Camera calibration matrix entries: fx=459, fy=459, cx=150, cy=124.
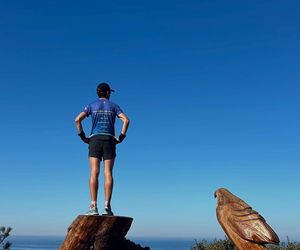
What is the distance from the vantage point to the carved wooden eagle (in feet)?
20.9

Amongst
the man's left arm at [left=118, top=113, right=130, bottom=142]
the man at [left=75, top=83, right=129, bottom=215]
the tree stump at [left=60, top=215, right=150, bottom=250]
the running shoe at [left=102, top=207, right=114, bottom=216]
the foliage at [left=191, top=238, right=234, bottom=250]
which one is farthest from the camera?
the foliage at [left=191, top=238, right=234, bottom=250]

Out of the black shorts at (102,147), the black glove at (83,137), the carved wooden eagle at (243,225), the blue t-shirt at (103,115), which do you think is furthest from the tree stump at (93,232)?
the carved wooden eagle at (243,225)

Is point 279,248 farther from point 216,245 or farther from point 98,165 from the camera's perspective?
point 98,165

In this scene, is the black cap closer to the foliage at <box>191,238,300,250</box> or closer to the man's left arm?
the man's left arm

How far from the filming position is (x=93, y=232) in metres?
8.21

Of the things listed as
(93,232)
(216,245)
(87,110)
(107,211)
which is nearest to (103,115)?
(87,110)

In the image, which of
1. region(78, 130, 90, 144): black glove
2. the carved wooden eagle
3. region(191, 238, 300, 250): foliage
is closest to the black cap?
region(78, 130, 90, 144): black glove

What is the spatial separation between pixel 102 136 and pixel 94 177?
2.56ft

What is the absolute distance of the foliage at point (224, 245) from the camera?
50.5 ft

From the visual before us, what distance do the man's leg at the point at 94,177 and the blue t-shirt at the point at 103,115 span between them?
0.53m

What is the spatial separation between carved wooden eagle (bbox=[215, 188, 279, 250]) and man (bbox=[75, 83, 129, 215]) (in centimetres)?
246

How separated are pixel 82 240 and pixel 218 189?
272 centimetres

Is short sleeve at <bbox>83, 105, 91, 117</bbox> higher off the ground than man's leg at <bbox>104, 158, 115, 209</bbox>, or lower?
higher

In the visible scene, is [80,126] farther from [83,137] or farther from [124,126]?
[124,126]
